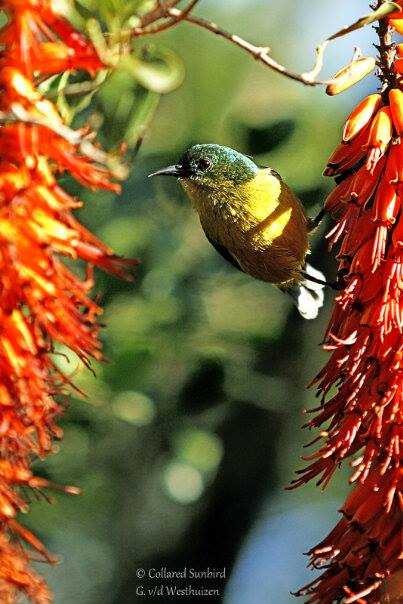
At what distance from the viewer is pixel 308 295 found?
376cm

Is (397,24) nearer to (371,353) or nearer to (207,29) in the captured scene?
(207,29)

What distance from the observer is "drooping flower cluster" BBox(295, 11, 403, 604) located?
2.22 meters

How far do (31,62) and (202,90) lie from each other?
1775 mm

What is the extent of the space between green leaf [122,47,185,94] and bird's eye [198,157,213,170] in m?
1.58

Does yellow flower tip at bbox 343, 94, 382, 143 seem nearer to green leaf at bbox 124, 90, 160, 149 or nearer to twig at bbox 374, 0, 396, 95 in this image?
twig at bbox 374, 0, 396, 95

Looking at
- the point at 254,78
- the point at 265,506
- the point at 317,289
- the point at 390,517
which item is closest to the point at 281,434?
the point at 265,506

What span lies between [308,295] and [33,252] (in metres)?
2.03

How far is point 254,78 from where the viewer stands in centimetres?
385

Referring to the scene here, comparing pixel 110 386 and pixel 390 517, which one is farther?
pixel 110 386

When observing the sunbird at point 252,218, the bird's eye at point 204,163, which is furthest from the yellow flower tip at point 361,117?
the bird's eye at point 204,163

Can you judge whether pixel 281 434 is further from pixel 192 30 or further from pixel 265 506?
pixel 192 30

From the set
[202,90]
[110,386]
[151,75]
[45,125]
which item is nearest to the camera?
[45,125]

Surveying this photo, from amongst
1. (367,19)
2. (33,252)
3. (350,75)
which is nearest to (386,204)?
(350,75)

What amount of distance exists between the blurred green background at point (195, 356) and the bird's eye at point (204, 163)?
0.22 feet
